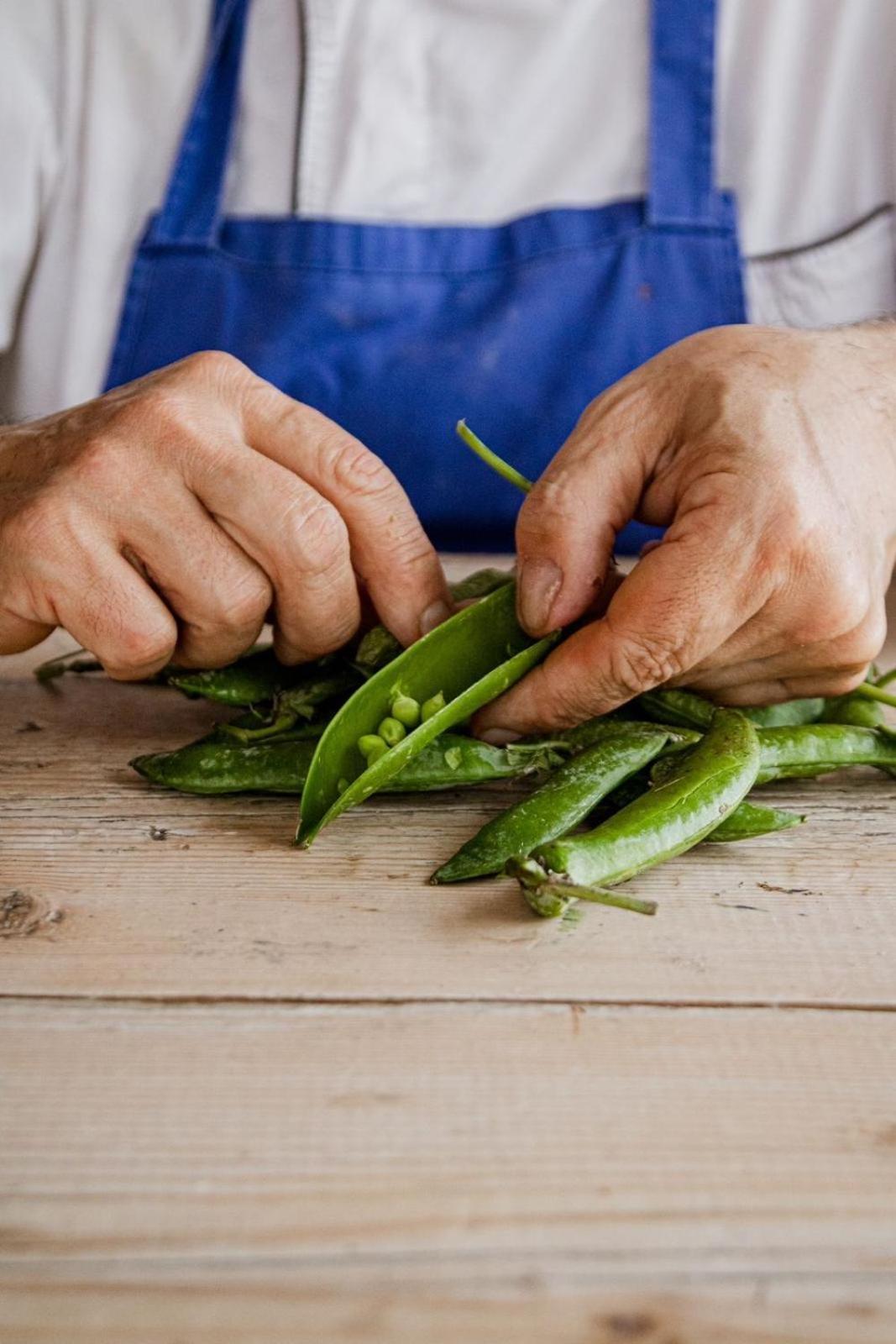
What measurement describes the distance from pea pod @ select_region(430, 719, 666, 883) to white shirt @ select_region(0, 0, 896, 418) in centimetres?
157

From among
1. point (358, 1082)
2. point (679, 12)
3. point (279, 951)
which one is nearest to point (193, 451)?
point (279, 951)

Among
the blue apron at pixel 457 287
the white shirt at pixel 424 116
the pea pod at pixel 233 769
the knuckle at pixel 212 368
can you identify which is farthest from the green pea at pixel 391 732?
the white shirt at pixel 424 116

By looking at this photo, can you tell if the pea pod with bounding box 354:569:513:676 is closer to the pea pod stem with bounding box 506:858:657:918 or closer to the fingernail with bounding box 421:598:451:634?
the fingernail with bounding box 421:598:451:634

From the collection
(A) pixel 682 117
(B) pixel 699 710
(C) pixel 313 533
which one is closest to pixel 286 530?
(C) pixel 313 533

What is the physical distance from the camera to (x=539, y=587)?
1.57 metres

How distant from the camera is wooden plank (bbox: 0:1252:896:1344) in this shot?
775 mm

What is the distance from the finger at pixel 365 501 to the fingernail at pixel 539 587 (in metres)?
0.15

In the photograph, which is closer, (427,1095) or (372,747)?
(427,1095)

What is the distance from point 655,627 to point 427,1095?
0.68 m

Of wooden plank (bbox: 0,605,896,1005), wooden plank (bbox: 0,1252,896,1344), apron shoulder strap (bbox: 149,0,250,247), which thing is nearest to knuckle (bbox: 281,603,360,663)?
wooden plank (bbox: 0,605,896,1005)

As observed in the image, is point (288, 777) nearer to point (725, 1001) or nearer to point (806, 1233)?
point (725, 1001)

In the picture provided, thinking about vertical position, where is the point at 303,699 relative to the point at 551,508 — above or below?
below

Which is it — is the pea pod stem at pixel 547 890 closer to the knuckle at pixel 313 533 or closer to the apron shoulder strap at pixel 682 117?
the knuckle at pixel 313 533

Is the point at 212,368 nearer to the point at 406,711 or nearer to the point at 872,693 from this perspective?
the point at 406,711
